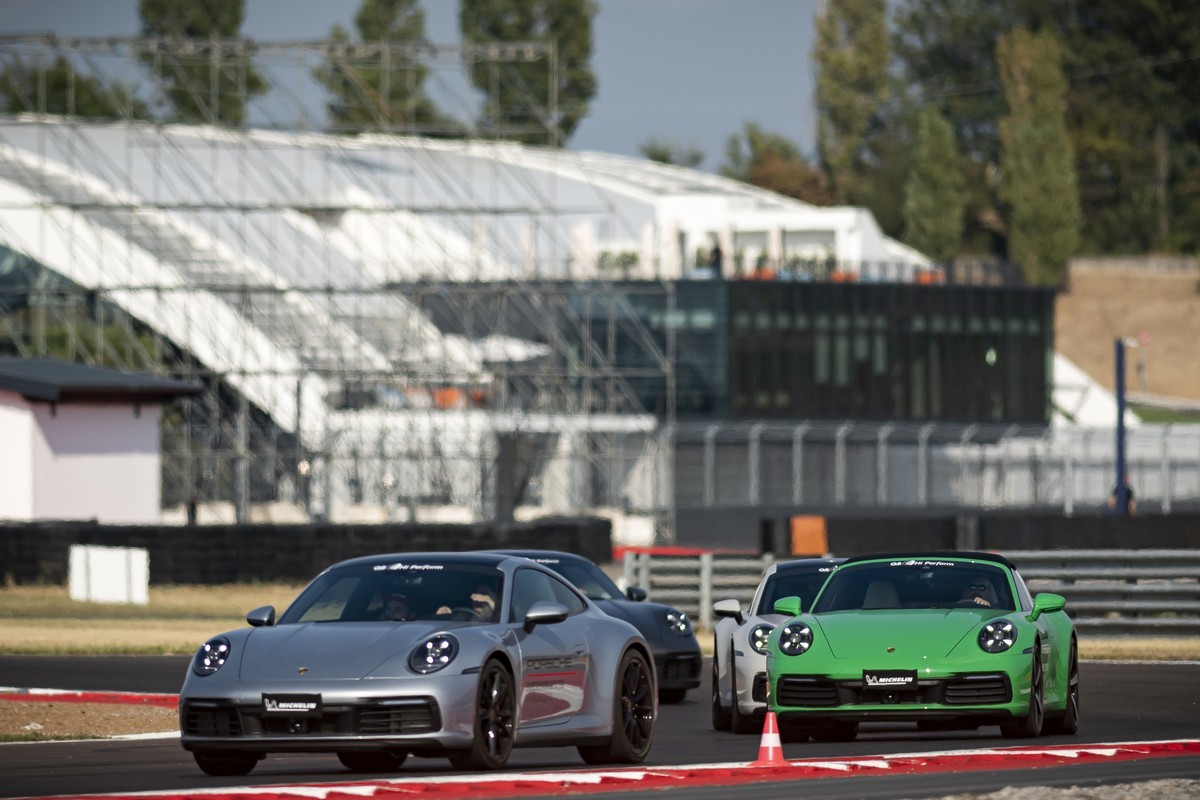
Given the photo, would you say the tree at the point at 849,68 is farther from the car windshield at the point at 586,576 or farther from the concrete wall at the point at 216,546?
the car windshield at the point at 586,576

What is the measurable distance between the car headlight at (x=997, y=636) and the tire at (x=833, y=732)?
1.26 m

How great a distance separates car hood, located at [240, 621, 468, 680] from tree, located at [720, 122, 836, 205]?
410 feet

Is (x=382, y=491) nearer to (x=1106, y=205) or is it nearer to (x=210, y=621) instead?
(x=210, y=621)

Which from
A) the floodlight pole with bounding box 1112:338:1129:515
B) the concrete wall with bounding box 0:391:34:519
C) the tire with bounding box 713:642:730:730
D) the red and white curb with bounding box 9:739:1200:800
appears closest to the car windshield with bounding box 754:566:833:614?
the tire with bounding box 713:642:730:730

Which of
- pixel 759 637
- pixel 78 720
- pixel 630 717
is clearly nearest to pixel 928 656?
pixel 759 637

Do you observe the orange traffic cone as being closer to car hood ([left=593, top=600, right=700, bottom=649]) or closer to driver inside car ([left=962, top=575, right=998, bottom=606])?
driver inside car ([left=962, top=575, right=998, bottom=606])

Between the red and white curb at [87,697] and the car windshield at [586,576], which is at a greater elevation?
the car windshield at [586,576]

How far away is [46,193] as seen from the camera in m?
72.7

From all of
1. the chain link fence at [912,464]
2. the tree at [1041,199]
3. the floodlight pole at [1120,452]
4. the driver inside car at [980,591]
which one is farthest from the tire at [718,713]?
the tree at [1041,199]

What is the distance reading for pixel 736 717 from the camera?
52.0ft

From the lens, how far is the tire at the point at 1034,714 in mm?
14391

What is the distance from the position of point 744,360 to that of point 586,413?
529 inches

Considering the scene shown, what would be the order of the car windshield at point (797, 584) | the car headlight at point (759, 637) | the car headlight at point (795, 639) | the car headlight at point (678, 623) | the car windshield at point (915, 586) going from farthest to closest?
the car headlight at point (678, 623)
the car windshield at point (797, 584)
the car headlight at point (759, 637)
the car windshield at point (915, 586)
the car headlight at point (795, 639)

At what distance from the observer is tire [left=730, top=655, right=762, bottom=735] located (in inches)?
623
